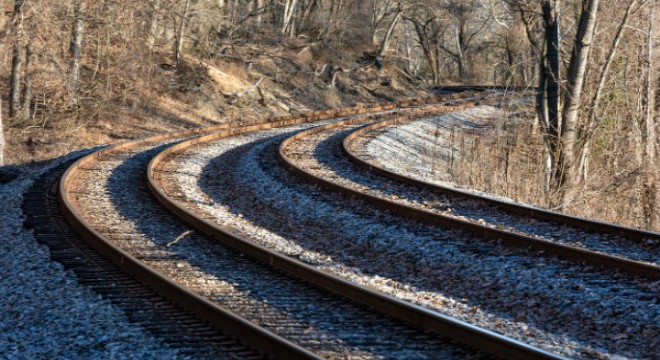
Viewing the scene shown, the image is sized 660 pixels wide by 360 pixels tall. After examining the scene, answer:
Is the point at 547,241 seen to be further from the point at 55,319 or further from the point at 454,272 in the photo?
the point at 55,319

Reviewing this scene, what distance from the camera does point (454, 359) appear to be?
242 inches

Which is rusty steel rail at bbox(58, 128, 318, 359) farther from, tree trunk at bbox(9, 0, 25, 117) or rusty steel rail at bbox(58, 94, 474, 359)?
tree trunk at bbox(9, 0, 25, 117)

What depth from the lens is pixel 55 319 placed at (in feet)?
23.2

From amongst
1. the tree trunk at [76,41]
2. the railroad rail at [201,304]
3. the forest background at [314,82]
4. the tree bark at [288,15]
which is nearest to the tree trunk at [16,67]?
the forest background at [314,82]

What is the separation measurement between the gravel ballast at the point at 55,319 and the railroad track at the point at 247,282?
64cm

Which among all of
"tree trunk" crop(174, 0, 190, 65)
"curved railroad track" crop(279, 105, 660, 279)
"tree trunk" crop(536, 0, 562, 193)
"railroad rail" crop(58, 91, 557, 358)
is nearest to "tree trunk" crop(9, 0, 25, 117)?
"tree trunk" crop(174, 0, 190, 65)

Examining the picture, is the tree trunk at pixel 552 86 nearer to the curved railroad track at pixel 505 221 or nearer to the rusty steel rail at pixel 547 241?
the curved railroad track at pixel 505 221

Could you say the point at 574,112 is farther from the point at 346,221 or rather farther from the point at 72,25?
the point at 72,25

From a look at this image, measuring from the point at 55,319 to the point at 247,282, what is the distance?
2.14m

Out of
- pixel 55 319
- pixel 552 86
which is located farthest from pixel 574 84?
pixel 55 319

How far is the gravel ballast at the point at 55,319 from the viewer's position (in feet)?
20.6

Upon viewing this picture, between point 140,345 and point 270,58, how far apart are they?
3556 centimetres

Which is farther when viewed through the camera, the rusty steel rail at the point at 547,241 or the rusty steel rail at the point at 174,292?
the rusty steel rail at the point at 547,241

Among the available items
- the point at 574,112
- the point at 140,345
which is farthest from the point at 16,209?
the point at 574,112
